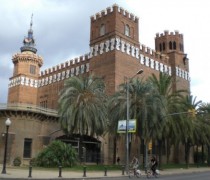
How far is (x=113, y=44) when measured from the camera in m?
54.4

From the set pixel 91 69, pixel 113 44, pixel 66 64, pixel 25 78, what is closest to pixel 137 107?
pixel 113 44

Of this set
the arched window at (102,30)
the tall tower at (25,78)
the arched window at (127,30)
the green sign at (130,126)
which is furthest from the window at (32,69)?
the green sign at (130,126)

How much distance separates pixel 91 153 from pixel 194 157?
91.1 feet

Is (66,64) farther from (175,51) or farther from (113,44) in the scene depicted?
(175,51)

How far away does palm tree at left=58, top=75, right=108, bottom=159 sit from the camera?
122 feet

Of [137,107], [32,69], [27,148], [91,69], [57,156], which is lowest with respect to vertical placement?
[57,156]

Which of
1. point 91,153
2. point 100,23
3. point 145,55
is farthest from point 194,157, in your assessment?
point 100,23

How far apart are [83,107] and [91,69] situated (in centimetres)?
2138

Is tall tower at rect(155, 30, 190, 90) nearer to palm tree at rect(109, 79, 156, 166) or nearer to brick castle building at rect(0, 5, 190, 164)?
brick castle building at rect(0, 5, 190, 164)

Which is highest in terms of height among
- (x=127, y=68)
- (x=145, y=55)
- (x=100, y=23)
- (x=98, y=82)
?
(x=100, y=23)

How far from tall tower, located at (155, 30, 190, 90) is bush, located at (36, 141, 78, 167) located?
3699 centimetres

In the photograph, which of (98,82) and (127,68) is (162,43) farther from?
(98,82)

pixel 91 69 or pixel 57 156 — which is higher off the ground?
pixel 91 69

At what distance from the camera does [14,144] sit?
42906 mm
